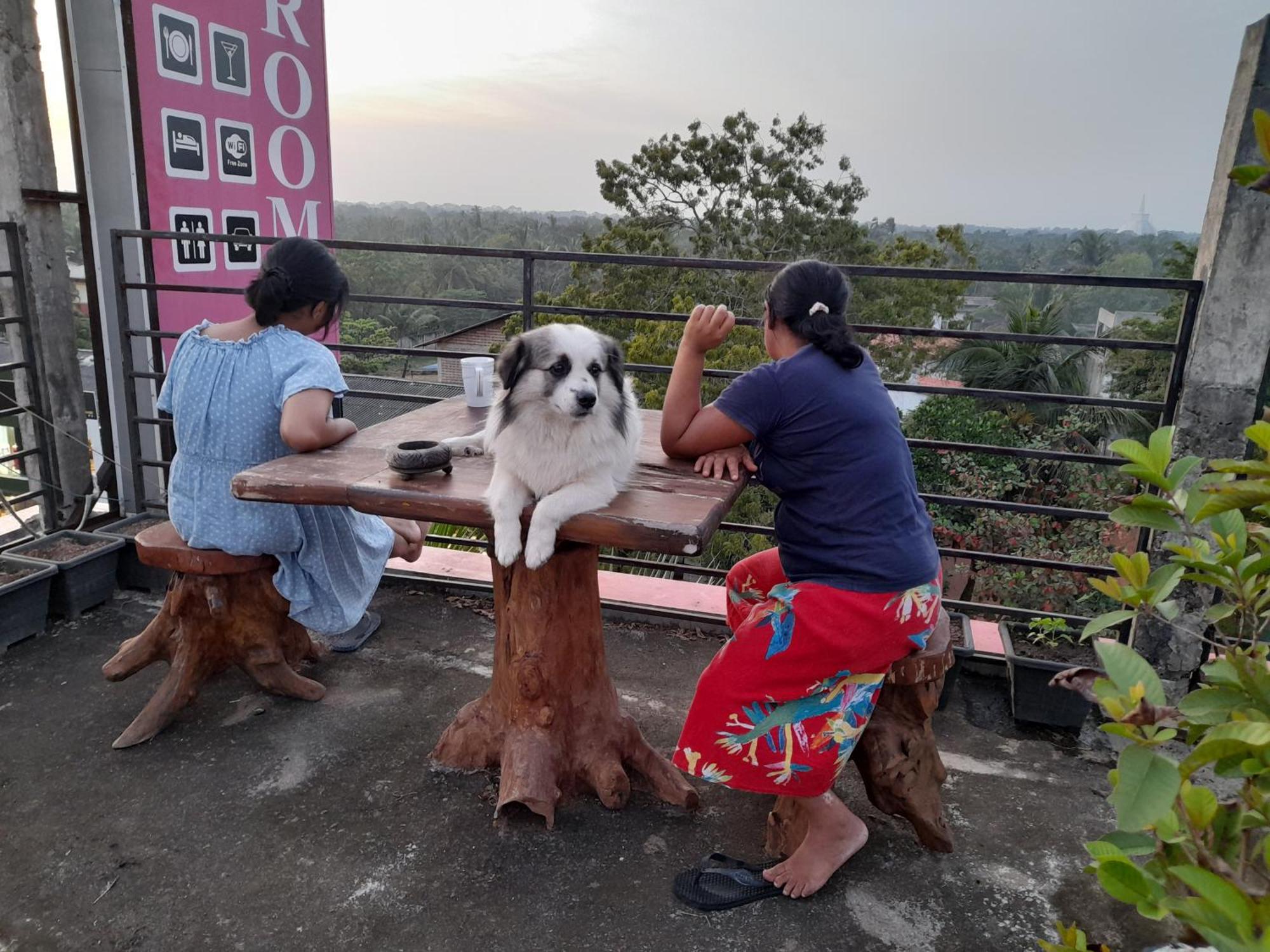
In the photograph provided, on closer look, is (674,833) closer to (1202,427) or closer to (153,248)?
(1202,427)

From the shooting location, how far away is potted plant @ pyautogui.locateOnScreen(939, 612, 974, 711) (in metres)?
3.22

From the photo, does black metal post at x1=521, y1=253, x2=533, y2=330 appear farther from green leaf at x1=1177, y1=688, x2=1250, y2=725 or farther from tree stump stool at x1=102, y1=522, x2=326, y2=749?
green leaf at x1=1177, y1=688, x2=1250, y2=725

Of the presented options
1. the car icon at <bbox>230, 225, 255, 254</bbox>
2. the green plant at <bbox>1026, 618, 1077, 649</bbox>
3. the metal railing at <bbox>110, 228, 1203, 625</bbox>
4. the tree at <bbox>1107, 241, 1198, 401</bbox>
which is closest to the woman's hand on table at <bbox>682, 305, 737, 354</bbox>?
the metal railing at <bbox>110, 228, 1203, 625</bbox>

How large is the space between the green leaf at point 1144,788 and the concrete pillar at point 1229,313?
213cm

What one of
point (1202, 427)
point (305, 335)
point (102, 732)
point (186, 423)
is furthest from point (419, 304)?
point (1202, 427)

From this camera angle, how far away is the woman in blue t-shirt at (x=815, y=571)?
6.92 ft

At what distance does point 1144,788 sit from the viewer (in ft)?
3.09

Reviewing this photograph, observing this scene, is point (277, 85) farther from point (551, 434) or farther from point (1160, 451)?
point (1160, 451)

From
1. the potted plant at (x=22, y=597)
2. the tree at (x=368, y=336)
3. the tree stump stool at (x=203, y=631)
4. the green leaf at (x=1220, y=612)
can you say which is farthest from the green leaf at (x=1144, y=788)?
the tree at (x=368, y=336)

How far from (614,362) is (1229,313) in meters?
2.13

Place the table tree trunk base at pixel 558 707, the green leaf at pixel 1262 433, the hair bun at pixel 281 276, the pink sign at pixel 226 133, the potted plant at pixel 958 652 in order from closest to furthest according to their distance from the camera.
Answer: the green leaf at pixel 1262 433, the table tree trunk base at pixel 558 707, the hair bun at pixel 281 276, the potted plant at pixel 958 652, the pink sign at pixel 226 133

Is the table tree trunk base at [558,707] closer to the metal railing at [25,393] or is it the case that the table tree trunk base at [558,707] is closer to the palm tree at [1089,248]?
the metal railing at [25,393]

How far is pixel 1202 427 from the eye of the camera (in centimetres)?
300

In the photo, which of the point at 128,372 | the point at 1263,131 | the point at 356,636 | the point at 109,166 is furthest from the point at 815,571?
the point at 109,166
